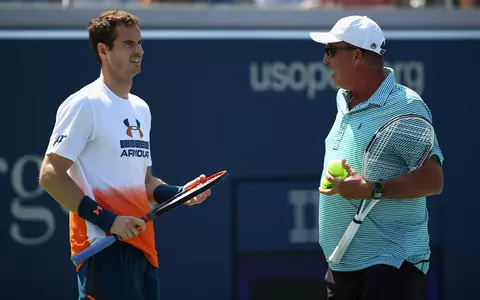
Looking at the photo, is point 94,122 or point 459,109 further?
point 459,109

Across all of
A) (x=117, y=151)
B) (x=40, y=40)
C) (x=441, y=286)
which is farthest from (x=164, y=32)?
(x=441, y=286)

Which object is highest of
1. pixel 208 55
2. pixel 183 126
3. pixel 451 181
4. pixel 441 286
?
pixel 208 55

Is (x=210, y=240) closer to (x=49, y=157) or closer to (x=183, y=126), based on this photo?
(x=183, y=126)

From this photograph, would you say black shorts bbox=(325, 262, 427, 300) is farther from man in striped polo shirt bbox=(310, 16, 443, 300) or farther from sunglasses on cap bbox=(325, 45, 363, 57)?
sunglasses on cap bbox=(325, 45, 363, 57)

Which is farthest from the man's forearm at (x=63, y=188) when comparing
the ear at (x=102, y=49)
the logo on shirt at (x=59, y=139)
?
the ear at (x=102, y=49)

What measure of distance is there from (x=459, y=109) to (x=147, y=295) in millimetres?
2847

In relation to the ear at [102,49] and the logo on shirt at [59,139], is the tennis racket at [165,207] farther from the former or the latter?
the ear at [102,49]

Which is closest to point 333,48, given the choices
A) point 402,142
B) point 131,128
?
point 402,142

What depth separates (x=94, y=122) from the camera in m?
4.10

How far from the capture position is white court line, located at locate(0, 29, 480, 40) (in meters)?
5.69

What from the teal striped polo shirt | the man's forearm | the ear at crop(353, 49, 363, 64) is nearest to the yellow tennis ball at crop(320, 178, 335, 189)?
the teal striped polo shirt

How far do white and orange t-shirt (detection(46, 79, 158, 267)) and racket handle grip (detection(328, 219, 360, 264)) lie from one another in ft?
2.82

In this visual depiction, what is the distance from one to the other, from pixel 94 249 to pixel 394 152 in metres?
1.37

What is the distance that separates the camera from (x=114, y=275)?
13.5ft
